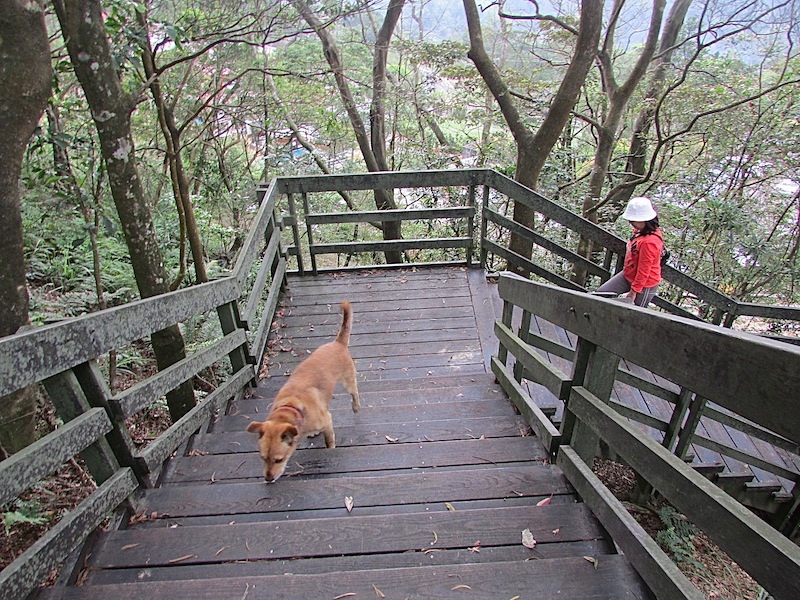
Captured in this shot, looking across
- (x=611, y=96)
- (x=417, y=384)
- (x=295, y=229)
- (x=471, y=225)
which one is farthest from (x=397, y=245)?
(x=611, y=96)

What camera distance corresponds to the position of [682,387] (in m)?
1.57

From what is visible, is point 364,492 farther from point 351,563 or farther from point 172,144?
point 172,144

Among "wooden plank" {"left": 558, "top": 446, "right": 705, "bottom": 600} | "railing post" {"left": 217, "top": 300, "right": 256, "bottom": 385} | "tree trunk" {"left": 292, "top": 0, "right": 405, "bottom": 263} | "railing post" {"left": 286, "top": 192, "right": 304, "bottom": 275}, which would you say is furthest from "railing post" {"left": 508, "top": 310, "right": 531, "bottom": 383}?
A: "tree trunk" {"left": 292, "top": 0, "right": 405, "bottom": 263}

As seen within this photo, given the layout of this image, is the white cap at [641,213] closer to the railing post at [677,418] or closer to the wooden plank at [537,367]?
the railing post at [677,418]

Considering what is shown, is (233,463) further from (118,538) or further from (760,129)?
(760,129)

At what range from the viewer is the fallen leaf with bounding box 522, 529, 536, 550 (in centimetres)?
200

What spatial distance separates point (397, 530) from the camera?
2084 mm

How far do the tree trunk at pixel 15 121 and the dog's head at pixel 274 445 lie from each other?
167 centimetres

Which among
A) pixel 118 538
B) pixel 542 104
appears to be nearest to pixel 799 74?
pixel 542 104

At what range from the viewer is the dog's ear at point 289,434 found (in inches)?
100

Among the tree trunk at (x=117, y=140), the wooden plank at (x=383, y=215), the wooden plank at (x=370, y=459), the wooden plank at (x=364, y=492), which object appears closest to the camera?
the wooden plank at (x=364, y=492)

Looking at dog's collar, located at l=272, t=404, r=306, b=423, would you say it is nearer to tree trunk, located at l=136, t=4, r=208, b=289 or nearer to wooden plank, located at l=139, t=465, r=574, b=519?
wooden plank, located at l=139, t=465, r=574, b=519

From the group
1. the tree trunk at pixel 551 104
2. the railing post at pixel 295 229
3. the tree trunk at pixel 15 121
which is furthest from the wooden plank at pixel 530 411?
the tree trunk at pixel 551 104

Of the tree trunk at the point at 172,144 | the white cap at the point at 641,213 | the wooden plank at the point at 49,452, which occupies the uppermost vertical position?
the tree trunk at the point at 172,144
